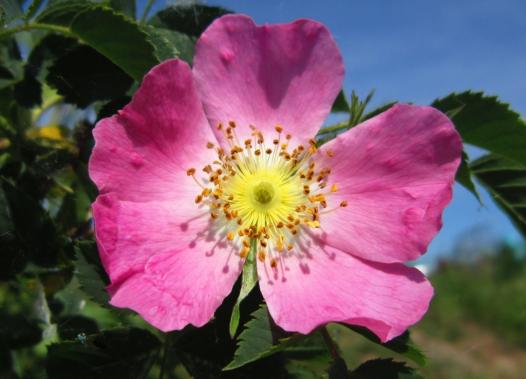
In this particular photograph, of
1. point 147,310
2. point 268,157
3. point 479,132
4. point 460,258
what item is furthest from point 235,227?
point 460,258

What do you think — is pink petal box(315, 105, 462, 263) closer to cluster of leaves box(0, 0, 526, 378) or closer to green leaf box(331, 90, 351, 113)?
cluster of leaves box(0, 0, 526, 378)

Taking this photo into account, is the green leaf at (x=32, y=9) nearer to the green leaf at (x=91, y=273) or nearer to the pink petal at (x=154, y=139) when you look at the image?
the pink petal at (x=154, y=139)

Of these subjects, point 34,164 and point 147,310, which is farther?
point 34,164

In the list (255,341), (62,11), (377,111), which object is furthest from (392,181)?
(62,11)

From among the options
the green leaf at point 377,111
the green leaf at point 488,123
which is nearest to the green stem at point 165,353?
the green leaf at point 377,111

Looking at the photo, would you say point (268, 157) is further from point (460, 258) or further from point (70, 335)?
point (460, 258)

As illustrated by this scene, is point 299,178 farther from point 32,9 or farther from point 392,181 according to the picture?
point 32,9
